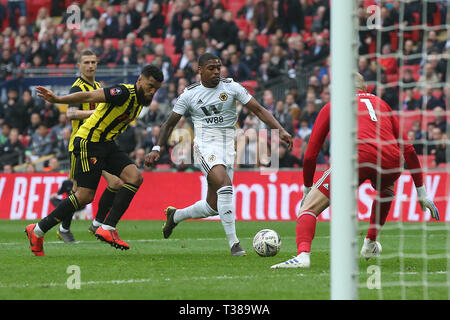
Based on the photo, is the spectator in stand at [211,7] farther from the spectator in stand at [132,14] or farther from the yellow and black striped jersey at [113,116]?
the yellow and black striped jersey at [113,116]

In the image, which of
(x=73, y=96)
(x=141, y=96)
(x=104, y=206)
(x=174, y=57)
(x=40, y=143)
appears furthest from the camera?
(x=174, y=57)

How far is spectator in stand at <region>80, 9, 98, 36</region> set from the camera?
81.0 feet

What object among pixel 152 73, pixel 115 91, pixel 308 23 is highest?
pixel 308 23

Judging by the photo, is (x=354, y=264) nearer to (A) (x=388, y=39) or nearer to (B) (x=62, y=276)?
(B) (x=62, y=276)

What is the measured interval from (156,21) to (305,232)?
1727 cm

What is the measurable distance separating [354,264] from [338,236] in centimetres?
Result: 20

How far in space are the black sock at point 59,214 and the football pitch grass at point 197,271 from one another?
1.19 ft

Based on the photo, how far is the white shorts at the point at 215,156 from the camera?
9.29 meters

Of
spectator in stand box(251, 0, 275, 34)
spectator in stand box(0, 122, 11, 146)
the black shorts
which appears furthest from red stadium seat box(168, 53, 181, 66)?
the black shorts

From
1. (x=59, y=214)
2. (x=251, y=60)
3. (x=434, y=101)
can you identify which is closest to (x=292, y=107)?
(x=251, y=60)

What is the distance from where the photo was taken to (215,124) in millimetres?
9617

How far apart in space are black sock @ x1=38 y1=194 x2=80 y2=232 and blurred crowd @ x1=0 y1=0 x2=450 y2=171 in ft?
26.9

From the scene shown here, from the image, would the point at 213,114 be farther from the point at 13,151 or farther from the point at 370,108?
the point at 13,151

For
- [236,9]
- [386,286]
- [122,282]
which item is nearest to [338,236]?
[386,286]
